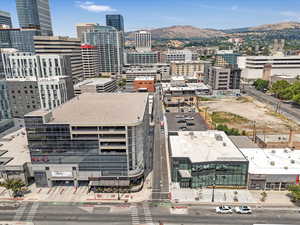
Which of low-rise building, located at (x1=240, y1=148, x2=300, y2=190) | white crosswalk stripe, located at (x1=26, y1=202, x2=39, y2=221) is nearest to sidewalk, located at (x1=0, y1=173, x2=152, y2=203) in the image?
white crosswalk stripe, located at (x1=26, y1=202, x2=39, y2=221)

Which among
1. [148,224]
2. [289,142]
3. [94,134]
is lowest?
[148,224]

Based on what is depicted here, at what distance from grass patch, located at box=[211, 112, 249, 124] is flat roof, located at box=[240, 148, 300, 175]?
167 feet

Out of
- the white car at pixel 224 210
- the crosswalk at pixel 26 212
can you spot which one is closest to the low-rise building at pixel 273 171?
the white car at pixel 224 210

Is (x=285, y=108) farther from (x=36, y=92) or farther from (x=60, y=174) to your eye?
(x=36, y=92)

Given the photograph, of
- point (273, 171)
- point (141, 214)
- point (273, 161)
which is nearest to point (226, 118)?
point (273, 161)

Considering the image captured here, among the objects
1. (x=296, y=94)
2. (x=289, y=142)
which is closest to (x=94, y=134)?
(x=289, y=142)

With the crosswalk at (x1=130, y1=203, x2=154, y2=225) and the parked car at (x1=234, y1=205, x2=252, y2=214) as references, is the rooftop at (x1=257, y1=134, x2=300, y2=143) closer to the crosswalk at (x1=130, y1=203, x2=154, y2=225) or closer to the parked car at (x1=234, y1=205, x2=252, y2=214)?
the parked car at (x1=234, y1=205, x2=252, y2=214)

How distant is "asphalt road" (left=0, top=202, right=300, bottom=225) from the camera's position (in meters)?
60.9

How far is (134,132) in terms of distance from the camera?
70.8m

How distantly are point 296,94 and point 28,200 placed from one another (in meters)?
198

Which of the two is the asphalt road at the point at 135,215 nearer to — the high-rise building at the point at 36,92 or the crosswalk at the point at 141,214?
the crosswalk at the point at 141,214

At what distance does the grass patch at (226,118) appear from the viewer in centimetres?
14000

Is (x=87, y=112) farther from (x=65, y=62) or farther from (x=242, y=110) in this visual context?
(x=242, y=110)

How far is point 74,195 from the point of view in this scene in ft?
239
